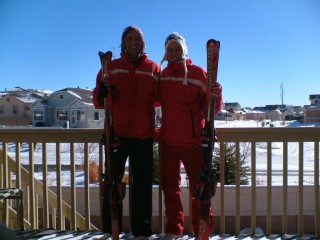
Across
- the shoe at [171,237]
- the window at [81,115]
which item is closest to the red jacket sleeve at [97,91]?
the shoe at [171,237]

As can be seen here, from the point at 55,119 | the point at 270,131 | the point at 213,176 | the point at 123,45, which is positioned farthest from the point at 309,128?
the point at 55,119

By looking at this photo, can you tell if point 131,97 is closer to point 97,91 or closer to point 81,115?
point 97,91

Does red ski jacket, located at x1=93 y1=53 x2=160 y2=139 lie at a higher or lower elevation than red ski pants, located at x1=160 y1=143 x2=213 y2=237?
higher

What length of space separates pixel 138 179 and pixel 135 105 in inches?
22.5

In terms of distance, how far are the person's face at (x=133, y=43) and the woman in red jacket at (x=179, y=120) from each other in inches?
8.4

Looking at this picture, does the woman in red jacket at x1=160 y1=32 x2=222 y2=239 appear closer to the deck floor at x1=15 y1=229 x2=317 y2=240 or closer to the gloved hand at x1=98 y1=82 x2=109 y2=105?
the deck floor at x1=15 y1=229 x2=317 y2=240

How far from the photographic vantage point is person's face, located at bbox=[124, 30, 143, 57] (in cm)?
Answer: 259

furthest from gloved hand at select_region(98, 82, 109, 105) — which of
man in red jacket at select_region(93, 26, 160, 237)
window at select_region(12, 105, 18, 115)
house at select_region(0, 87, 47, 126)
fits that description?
window at select_region(12, 105, 18, 115)

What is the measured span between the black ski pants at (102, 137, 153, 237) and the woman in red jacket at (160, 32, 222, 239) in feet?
0.48

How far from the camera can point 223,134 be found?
2.86 m

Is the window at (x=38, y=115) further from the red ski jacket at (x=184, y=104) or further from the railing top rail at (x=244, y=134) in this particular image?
the red ski jacket at (x=184, y=104)

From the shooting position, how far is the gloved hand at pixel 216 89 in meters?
2.46

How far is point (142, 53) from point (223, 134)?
93 centimetres

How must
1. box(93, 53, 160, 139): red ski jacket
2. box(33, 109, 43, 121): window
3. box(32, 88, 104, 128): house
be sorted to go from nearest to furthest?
1. box(93, 53, 160, 139): red ski jacket
2. box(32, 88, 104, 128): house
3. box(33, 109, 43, 121): window
